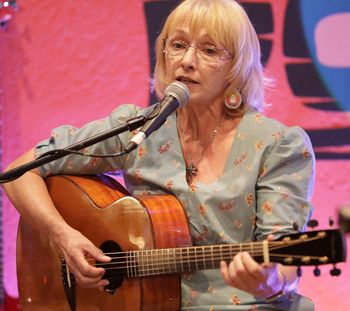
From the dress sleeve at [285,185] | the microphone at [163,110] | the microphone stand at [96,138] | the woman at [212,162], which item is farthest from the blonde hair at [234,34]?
the microphone stand at [96,138]

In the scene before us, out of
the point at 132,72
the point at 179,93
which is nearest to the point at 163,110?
the point at 179,93

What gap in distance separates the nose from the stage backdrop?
0.81 m

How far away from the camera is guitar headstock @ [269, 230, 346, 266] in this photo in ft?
5.10

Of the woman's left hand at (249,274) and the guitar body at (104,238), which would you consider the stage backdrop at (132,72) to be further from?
the woman's left hand at (249,274)

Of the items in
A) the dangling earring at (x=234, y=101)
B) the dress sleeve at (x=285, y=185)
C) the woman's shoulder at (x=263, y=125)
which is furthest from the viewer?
the dangling earring at (x=234, y=101)

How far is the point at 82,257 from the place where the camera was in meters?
2.02

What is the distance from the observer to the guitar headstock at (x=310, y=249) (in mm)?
1555

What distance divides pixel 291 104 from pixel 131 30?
0.74 meters

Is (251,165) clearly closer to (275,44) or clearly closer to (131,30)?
(275,44)

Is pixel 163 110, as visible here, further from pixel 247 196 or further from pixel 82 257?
pixel 82 257

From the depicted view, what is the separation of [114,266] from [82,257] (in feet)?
0.32

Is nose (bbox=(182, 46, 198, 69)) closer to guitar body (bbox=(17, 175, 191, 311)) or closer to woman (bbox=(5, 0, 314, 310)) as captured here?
woman (bbox=(5, 0, 314, 310))

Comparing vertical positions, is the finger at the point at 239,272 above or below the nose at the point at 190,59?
below

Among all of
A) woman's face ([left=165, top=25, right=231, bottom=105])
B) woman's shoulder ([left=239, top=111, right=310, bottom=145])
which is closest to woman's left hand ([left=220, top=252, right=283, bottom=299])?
woman's shoulder ([left=239, top=111, right=310, bottom=145])
